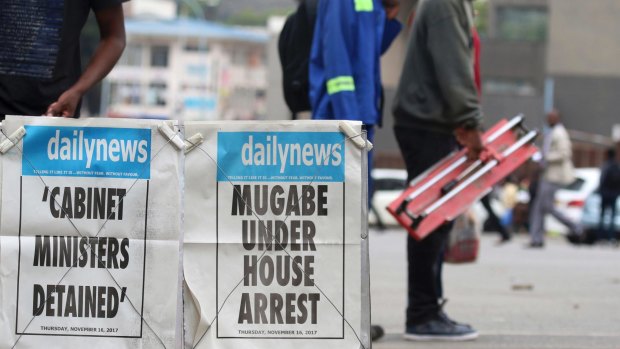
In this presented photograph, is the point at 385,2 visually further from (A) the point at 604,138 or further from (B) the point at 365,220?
(A) the point at 604,138

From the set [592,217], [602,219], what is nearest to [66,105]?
[602,219]

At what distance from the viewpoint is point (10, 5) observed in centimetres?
511

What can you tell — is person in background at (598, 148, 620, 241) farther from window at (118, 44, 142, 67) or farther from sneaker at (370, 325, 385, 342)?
window at (118, 44, 142, 67)

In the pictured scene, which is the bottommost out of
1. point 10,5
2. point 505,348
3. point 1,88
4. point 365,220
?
point 505,348

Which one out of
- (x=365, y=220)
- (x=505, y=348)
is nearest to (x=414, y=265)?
(x=505, y=348)

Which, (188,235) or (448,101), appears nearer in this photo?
(188,235)

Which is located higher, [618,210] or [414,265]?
[414,265]

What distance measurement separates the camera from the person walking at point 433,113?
23.3 feet

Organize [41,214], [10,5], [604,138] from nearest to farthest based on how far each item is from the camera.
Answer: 1. [41,214]
2. [10,5]
3. [604,138]

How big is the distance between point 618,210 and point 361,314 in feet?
67.4

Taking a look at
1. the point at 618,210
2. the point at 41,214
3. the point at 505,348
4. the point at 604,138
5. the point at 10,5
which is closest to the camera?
the point at 41,214

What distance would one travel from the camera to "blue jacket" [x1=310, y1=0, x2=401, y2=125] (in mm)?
6688

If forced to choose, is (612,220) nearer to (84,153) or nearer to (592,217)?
(592,217)

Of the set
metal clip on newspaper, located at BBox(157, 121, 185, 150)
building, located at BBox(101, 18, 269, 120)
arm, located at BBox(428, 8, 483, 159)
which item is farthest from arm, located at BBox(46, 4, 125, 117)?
building, located at BBox(101, 18, 269, 120)
